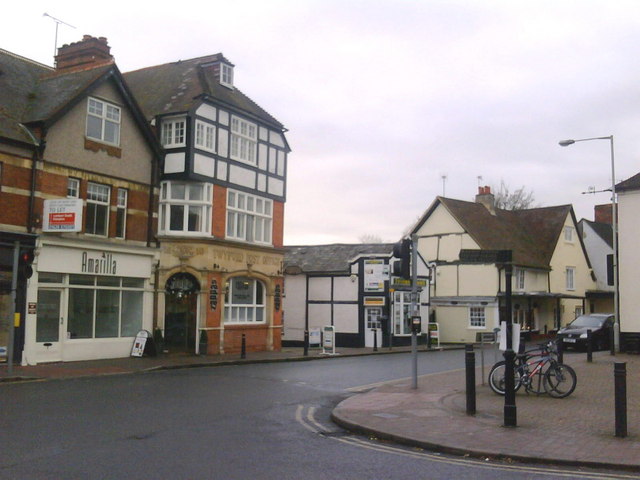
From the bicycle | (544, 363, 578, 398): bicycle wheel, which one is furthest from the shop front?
(544, 363, 578, 398): bicycle wheel

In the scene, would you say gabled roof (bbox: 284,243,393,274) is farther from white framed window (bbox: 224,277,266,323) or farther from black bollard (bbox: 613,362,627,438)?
black bollard (bbox: 613,362,627,438)

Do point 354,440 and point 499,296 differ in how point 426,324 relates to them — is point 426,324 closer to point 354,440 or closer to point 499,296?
point 499,296

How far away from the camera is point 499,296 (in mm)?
41125

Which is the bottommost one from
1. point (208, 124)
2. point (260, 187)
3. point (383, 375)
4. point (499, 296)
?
point (383, 375)

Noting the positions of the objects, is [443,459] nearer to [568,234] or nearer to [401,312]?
[401,312]

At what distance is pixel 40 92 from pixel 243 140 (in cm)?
837

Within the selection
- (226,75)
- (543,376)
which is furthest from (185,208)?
(543,376)

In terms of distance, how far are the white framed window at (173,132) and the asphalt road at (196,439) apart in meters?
12.2

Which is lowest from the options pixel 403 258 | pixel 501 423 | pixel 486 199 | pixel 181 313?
pixel 501 423

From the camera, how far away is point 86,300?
22.7 meters

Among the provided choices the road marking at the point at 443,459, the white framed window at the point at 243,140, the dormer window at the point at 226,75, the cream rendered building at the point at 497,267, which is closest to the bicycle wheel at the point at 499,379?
the road marking at the point at 443,459

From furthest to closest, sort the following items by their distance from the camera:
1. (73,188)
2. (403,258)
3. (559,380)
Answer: (73,188) → (403,258) → (559,380)

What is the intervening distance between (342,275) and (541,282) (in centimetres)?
1702

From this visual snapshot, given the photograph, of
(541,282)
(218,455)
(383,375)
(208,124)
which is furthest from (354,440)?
(541,282)
